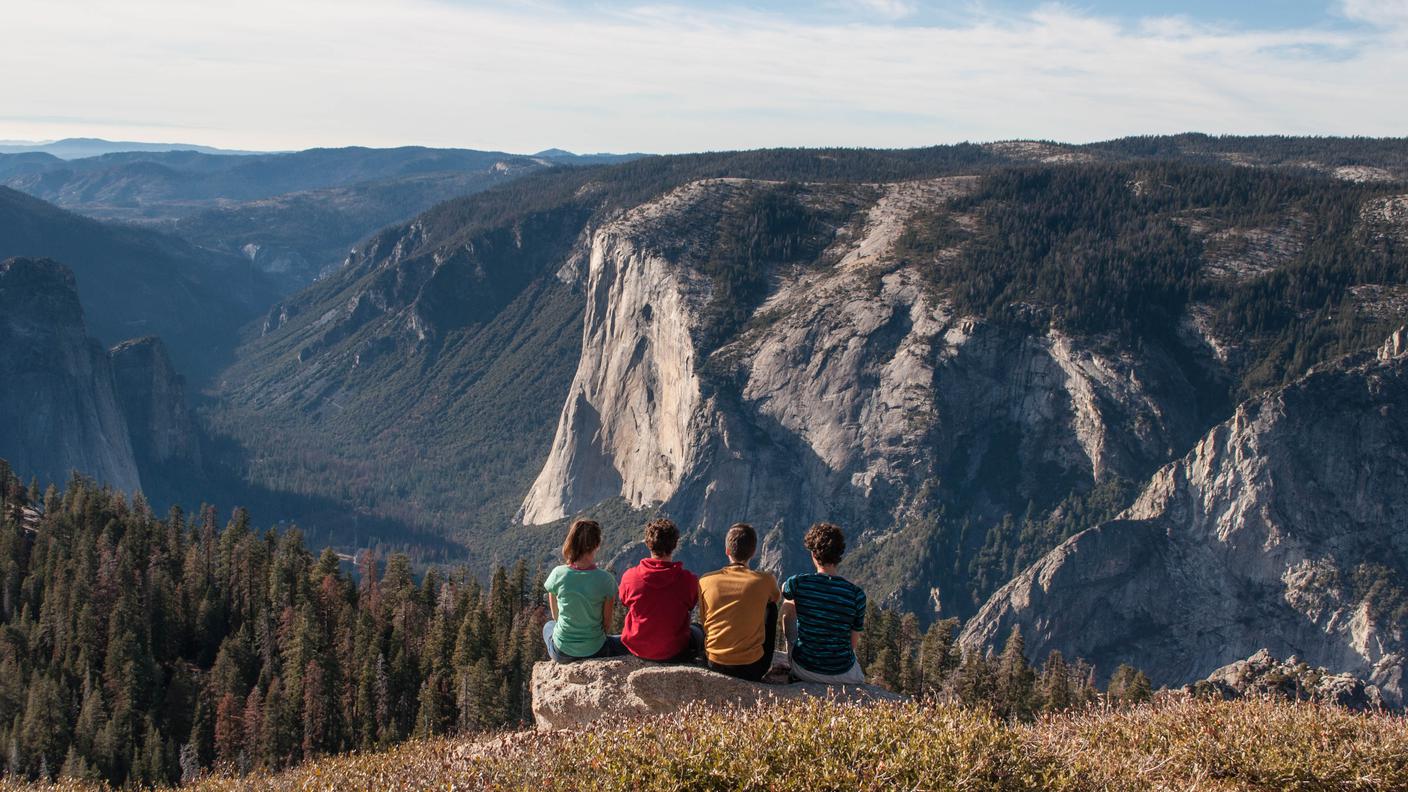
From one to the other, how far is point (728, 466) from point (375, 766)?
16307 centimetres

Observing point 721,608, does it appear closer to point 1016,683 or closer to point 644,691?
point 644,691

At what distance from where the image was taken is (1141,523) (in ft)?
488

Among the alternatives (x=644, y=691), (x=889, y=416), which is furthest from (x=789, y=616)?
(x=889, y=416)

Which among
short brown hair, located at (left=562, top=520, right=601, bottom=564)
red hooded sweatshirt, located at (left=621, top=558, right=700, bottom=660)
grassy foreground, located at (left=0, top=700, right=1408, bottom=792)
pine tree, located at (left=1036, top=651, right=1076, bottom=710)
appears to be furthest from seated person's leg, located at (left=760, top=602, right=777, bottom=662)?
pine tree, located at (left=1036, top=651, right=1076, bottom=710)

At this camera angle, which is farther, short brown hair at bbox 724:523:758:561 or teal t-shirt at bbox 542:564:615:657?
teal t-shirt at bbox 542:564:615:657

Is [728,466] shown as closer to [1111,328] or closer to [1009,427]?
[1009,427]

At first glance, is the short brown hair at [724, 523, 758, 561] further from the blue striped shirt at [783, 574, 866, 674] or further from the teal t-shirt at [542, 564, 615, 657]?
the teal t-shirt at [542, 564, 615, 657]

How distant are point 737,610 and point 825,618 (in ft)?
5.42

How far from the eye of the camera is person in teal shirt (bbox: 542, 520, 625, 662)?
68.5ft

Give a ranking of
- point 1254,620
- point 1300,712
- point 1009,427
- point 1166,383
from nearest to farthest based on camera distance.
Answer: point 1300,712
point 1254,620
point 1166,383
point 1009,427

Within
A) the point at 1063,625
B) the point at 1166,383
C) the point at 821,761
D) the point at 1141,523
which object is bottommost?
the point at 1063,625

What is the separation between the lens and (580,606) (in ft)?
70.5

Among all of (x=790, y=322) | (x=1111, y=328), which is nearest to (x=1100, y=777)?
(x=1111, y=328)

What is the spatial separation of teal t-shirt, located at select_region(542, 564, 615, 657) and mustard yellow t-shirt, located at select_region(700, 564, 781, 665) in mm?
1911
